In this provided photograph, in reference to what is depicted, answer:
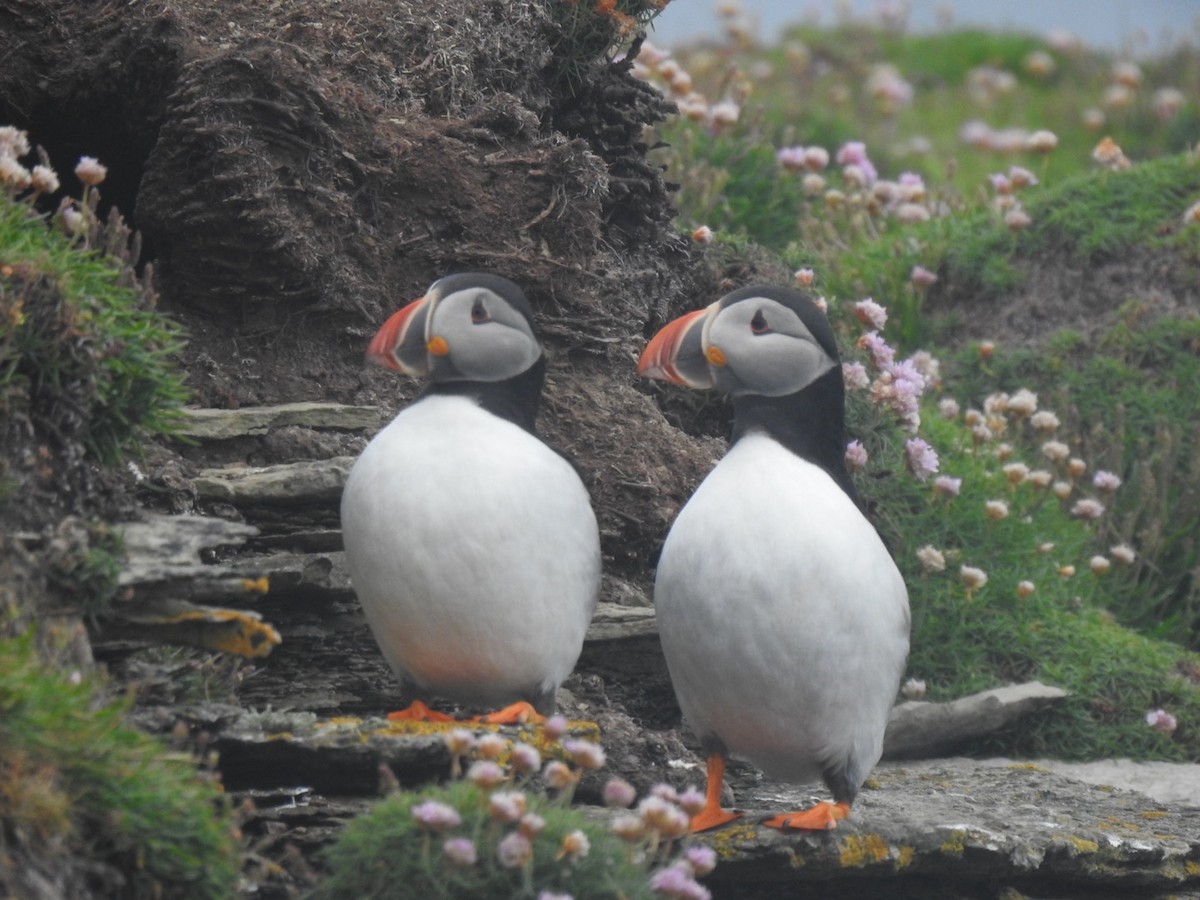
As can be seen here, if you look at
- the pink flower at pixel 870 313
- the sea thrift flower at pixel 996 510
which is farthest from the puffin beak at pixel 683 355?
the sea thrift flower at pixel 996 510

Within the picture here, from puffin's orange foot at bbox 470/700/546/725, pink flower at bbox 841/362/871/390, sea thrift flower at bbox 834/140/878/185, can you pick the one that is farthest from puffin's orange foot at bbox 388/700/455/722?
sea thrift flower at bbox 834/140/878/185

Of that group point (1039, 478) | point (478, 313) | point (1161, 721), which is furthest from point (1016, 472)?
point (478, 313)

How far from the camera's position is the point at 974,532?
7.96 metres

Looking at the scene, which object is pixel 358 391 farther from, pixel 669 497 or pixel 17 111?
pixel 17 111

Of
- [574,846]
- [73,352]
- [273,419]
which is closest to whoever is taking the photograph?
[574,846]

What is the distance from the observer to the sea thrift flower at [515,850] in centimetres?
368

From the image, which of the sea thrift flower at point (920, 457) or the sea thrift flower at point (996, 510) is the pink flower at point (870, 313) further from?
the sea thrift flower at point (996, 510)

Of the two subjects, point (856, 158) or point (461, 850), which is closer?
point (461, 850)

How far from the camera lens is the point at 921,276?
9.92 meters

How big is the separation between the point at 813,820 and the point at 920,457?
2978mm

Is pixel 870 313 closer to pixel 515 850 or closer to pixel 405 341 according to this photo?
pixel 405 341

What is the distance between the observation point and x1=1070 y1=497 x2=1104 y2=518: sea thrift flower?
841 cm

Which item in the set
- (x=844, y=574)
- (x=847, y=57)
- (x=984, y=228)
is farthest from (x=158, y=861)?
(x=847, y=57)

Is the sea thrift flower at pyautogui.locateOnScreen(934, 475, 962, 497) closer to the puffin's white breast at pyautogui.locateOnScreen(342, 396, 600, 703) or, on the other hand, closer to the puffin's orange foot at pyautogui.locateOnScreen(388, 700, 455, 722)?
the puffin's white breast at pyautogui.locateOnScreen(342, 396, 600, 703)
